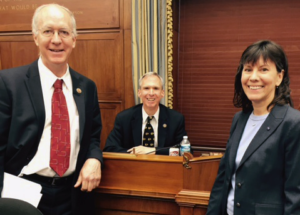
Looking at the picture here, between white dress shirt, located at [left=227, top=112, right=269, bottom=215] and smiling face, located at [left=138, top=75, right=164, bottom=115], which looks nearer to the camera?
white dress shirt, located at [left=227, top=112, right=269, bottom=215]

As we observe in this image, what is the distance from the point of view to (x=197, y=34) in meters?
3.71

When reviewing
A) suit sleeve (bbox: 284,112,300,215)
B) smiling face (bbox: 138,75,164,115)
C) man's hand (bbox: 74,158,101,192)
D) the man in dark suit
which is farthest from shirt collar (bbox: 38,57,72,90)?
suit sleeve (bbox: 284,112,300,215)

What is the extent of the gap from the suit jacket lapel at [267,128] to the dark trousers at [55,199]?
101cm

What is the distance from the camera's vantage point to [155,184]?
2.06m

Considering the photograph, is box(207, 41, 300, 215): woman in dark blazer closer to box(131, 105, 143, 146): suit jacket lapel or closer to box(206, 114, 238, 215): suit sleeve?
box(206, 114, 238, 215): suit sleeve

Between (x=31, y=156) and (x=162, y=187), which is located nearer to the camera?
(x=31, y=156)

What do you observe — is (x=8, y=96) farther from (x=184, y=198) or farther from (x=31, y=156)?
(x=184, y=198)

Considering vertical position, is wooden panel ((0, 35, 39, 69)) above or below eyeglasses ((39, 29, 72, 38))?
above

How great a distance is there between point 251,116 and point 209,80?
2.20 m

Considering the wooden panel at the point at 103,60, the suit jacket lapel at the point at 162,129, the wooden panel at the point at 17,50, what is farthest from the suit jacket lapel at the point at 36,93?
the wooden panel at the point at 17,50

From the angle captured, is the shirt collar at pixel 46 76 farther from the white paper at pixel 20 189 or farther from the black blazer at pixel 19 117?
the white paper at pixel 20 189

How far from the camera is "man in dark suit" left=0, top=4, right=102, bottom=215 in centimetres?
163

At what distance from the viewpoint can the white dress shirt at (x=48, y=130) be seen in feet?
5.52

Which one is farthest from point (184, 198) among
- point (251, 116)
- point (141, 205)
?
point (251, 116)
